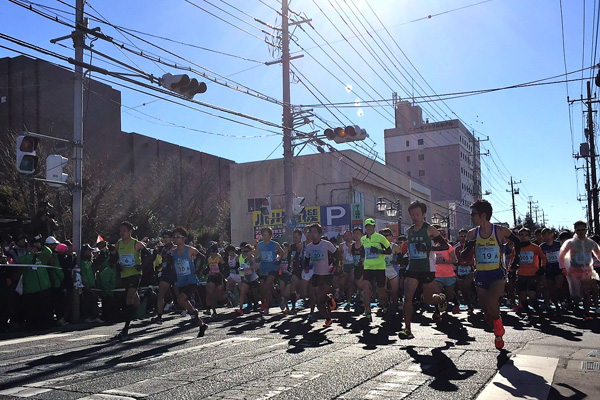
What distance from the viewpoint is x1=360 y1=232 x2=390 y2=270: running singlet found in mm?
10773

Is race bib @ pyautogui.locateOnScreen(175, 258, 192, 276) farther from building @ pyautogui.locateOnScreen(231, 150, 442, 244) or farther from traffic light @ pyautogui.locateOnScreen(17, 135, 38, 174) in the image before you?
building @ pyautogui.locateOnScreen(231, 150, 442, 244)

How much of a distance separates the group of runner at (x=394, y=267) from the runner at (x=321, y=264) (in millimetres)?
20

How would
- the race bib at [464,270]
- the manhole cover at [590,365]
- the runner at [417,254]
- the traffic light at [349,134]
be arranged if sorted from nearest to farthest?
the manhole cover at [590,365] < the runner at [417,254] < the race bib at [464,270] < the traffic light at [349,134]

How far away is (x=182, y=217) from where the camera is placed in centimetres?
4794

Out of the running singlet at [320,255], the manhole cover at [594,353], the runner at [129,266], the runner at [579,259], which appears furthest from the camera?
the runner at [579,259]

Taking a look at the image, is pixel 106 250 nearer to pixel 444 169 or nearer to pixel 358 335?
pixel 358 335

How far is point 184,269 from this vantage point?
1081cm

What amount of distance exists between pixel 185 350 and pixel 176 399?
3.02 metres

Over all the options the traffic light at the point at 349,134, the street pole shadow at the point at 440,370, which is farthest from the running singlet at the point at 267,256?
the traffic light at the point at 349,134

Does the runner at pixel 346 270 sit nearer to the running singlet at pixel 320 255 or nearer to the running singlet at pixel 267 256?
the running singlet at pixel 267 256

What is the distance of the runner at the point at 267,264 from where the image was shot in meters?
13.6

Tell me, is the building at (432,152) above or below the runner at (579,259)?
above

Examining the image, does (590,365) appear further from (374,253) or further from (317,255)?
(317,255)

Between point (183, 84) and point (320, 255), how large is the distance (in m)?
5.30
